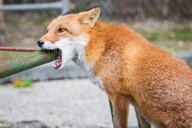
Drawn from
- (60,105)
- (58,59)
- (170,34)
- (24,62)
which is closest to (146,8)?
(170,34)

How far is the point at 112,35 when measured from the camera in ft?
13.0

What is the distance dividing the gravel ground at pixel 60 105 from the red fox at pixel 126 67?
5.01ft

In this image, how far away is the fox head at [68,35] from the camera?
145 inches

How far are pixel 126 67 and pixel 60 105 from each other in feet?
9.07

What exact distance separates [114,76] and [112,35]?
549mm

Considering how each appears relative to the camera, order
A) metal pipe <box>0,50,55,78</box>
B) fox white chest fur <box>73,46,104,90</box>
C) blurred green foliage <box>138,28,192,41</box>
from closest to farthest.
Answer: metal pipe <box>0,50,55,78</box>, fox white chest fur <box>73,46,104,90</box>, blurred green foliage <box>138,28,192,41</box>

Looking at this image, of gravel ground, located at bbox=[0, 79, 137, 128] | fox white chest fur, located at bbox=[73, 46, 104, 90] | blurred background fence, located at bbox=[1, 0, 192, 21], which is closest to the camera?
fox white chest fur, located at bbox=[73, 46, 104, 90]

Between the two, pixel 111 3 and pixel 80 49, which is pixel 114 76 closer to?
pixel 80 49

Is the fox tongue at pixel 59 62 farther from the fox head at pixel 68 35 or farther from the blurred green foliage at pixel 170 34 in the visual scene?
the blurred green foliage at pixel 170 34

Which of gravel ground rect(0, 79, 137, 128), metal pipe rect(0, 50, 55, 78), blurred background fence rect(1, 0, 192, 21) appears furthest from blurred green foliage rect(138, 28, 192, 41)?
metal pipe rect(0, 50, 55, 78)

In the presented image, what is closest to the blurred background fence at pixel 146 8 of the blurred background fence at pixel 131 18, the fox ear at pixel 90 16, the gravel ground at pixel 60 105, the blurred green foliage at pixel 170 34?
the blurred background fence at pixel 131 18

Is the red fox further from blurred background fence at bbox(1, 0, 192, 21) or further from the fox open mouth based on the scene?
blurred background fence at bbox(1, 0, 192, 21)

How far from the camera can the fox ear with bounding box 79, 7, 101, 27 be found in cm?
391

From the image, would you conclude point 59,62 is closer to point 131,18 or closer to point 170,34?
point 170,34
